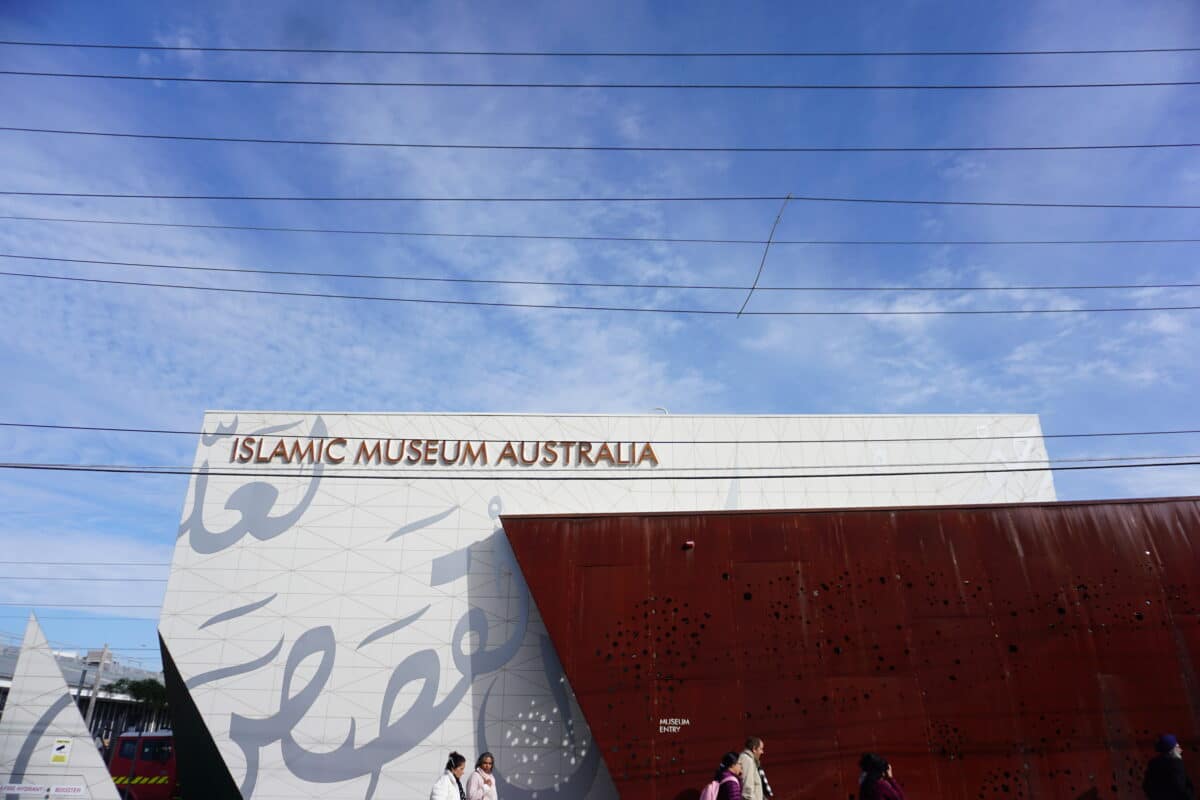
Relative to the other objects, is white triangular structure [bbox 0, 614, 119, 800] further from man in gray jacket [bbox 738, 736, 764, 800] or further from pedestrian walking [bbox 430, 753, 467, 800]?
man in gray jacket [bbox 738, 736, 764, 800]

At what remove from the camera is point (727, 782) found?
8.74 meters

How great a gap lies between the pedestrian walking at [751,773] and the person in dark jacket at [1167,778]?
4684 millimetres

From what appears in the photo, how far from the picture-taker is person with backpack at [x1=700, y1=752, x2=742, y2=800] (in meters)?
8.66

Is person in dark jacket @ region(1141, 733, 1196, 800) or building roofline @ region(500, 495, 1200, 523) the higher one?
building roofline @ region(500, 495, 1200, 523)

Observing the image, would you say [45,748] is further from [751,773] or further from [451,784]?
[751,773]

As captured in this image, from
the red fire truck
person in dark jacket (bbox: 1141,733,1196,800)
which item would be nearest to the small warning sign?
the red fire truck

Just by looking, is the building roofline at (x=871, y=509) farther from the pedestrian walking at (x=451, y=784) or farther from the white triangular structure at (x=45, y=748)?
the white triangular structure at (x=45, y=748)

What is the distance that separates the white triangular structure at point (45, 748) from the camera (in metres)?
14.1

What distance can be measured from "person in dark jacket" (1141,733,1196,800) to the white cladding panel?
7.06 m

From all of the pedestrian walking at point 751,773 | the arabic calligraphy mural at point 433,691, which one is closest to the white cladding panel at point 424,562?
the arabic calligraphy mural at point 433,691

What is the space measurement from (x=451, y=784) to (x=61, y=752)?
10.8 m

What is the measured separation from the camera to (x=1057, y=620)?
1271cm

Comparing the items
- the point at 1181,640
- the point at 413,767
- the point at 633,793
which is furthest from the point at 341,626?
the point at 1181,640

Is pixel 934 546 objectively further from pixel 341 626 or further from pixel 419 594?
pixel 341 626
